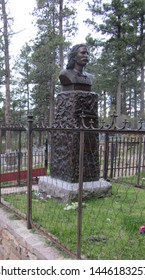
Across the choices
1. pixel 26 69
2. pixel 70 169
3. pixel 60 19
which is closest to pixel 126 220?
pixel 70 169

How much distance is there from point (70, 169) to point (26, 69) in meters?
22.1

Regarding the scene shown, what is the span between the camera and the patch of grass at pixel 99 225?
2.75 metres

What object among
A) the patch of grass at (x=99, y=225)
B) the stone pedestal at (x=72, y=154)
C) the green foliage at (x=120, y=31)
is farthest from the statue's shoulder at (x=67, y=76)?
the green foliage at (x=120, y=31)

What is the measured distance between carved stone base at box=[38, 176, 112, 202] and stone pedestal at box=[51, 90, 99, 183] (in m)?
0.12

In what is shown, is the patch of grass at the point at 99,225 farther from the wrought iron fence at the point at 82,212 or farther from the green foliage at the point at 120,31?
the green foliage at the point at 120,31

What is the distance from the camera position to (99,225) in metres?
3.36

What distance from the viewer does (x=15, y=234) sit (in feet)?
10.4

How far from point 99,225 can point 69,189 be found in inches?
39.0

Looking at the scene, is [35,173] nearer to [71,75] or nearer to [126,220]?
[71,75]

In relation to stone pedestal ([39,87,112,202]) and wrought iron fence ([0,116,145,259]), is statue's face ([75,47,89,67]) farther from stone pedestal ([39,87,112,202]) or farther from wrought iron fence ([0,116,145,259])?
wrought iron fence ([0,116,145,259])

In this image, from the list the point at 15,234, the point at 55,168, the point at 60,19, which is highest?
the point at 60,19

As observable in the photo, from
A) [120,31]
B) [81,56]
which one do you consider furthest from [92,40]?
[81,56]

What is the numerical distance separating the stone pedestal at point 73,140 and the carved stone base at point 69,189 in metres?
0.12

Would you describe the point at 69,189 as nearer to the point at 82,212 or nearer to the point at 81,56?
the point at 82,212
